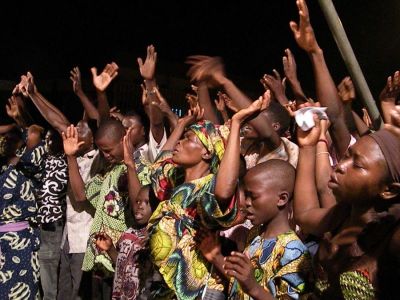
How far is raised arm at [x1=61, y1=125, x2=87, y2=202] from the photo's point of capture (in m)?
5.11

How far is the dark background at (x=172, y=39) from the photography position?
7734mm

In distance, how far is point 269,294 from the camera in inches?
108

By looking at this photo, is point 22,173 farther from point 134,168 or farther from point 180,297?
point 180,297

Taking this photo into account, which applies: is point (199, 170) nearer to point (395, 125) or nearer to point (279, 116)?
point (279, 116)

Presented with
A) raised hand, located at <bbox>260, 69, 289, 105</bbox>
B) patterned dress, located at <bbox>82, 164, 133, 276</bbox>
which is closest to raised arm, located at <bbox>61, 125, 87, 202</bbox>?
patterned dress, located at <bbox>82, 164, 133, 276</bbox>

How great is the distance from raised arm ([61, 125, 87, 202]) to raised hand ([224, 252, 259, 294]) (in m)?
2.70

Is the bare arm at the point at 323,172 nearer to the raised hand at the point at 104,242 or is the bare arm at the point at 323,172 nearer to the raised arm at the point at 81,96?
the raised hand at the point at 104,242

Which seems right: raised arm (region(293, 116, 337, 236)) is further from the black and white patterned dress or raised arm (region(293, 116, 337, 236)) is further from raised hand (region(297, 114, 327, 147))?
the black and white patterned dress

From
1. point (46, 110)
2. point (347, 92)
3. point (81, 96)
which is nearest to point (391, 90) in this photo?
point (347, 92)

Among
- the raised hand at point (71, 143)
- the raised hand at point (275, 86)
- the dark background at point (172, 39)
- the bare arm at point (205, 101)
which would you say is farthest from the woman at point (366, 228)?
the dark background at point (172, 39)

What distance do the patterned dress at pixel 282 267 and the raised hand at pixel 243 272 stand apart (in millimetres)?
137

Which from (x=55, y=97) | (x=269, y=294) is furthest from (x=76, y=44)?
(x=269, y=294)

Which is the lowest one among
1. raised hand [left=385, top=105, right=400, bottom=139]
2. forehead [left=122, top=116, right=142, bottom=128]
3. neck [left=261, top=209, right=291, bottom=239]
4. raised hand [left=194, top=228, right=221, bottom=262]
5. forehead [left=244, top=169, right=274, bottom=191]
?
raised hand [left=194, top=228, right=221, bottom=262]

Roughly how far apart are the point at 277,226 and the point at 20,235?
10.7 ft
